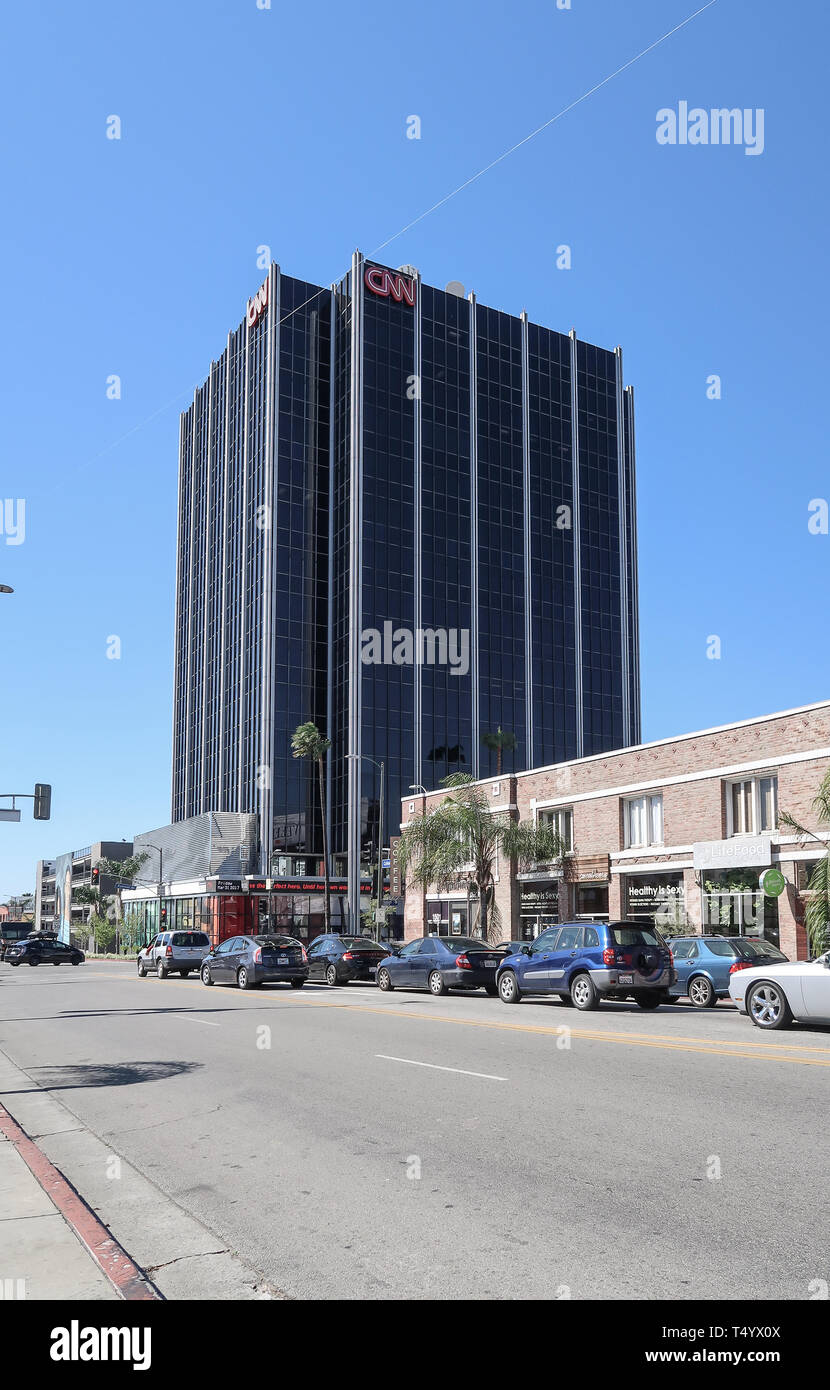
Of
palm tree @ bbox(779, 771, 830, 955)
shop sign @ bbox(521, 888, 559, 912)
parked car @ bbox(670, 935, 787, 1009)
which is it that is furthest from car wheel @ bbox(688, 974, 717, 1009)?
shop sign @ bbox(521, 888, 559, 912)

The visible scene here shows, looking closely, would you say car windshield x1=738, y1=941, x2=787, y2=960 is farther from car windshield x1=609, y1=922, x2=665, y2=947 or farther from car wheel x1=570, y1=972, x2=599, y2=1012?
car wheel x1=570, y1=972, x2=599, y2=1012

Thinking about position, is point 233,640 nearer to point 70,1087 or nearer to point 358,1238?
point 70,1087

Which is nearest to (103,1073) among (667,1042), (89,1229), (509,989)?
(667,1042)

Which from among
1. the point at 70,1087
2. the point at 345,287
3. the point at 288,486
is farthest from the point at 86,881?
the point at 70,1087

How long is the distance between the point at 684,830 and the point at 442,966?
11365mm

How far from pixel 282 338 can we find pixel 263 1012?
8299 centimetres

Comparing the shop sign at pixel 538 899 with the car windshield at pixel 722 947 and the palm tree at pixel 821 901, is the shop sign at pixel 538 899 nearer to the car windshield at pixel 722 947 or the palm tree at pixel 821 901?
the palm tree at pixel 821 901

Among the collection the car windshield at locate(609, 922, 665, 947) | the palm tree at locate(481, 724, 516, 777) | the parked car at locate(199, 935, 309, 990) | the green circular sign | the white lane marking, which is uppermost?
the palm tree at locate(481, 724, 516, 777)

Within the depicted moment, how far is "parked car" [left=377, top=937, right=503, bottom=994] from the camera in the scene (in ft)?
87.4

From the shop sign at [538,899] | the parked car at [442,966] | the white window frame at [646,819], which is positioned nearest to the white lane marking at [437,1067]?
the parked car at [442,966]

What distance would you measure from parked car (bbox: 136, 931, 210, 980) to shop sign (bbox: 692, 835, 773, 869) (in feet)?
57.3

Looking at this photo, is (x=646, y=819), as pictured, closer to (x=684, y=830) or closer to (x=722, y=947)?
(x=684, y=830)

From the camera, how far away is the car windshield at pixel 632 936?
2111 centimetres

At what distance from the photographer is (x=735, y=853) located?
32.7 m
